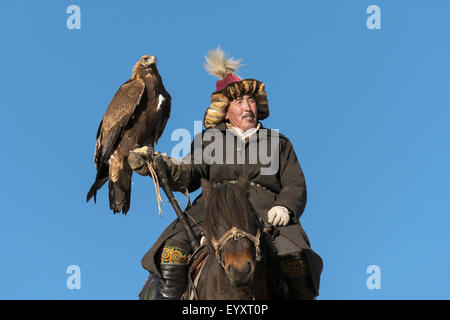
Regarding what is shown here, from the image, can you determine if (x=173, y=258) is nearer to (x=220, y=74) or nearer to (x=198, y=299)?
(x=198, y=299)

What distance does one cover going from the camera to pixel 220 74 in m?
8.72

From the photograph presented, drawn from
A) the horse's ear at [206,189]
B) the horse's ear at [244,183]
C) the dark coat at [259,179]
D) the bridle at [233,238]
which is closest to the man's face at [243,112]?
the dark coat at [259,179]

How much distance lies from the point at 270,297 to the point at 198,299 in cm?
64

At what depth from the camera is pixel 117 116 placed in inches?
430

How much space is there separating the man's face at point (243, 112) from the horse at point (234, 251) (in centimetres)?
198

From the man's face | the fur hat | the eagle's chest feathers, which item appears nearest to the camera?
the man's face

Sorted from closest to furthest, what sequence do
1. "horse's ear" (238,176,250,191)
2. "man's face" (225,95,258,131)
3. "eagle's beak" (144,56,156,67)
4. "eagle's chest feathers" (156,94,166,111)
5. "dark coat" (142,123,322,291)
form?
"horse's ear" (238,176,250,191), "dark coat" (142,123,322,291), "man's face" (225,95,258,131), "eagle's chest feathers" (156,94,166,111), "eagle's beak" (144,56,156,67)

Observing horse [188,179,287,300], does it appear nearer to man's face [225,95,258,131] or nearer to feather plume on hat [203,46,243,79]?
man's face [225,95,258,131]

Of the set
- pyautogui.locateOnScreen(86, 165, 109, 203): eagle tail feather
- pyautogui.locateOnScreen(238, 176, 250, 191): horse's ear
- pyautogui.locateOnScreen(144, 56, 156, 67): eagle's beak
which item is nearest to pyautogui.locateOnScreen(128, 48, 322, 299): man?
pyautogui.locateOnScreen(238, 176, 250, 191): horse's ear

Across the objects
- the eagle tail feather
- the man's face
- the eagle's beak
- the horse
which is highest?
the eagle's beak

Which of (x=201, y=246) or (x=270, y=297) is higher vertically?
(x=201, y=246)

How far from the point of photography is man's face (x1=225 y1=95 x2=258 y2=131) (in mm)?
8133

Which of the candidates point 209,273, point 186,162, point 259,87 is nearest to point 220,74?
point 259,87

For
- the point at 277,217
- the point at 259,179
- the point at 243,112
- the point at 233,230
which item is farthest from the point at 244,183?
the point at 243,112
